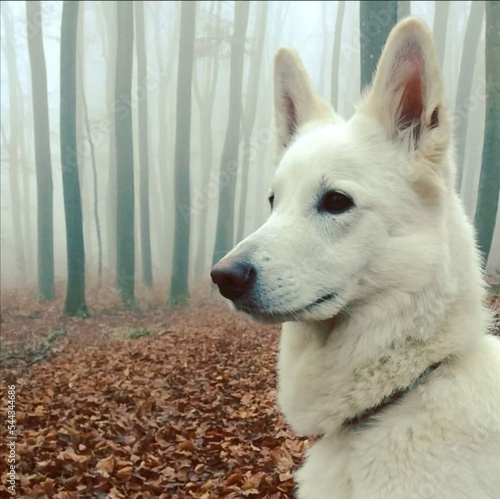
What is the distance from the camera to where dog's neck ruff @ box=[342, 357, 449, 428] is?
184cm

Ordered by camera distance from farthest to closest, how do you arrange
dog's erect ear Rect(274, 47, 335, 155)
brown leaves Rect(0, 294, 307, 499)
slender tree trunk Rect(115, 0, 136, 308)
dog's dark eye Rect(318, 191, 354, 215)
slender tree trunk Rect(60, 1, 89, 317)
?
1. slender tree trunk Rect(115, 0, 136, 308)
2. slender tree trunk Rect(60, 1, 89, 317)
3. brown leaves Rect(0, 294, 307, 499)
4. dog's erect ear Rect(274, 47, 335, 155)
5. dog's dark eye Rect(318, 191, 354, 215)

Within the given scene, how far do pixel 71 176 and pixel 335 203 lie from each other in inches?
370

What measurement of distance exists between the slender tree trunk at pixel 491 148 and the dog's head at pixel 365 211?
5.47 meters

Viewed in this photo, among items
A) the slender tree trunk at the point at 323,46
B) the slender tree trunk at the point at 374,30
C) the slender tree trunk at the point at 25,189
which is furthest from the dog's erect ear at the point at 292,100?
the slender tree trunk at the point at 25,189

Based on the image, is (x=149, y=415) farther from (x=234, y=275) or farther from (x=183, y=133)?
(x=183, y=133)

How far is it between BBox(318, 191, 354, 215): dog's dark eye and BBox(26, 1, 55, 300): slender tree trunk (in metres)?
11.7

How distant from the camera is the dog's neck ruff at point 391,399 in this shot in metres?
1.84

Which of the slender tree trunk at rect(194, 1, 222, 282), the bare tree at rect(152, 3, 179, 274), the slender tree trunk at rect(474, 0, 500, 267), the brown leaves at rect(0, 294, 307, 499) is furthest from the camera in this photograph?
the slender tree trunk at rect(194, 1, 222, 282)

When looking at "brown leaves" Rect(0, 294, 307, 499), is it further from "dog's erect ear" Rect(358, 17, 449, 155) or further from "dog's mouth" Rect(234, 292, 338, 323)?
"dog's erect ear" Rect(358, 17, 449, 155)

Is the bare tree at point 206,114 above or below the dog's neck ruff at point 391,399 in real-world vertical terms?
below

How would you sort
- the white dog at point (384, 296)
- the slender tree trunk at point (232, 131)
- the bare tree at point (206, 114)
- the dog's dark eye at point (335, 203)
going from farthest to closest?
1. the bare tree at point (206, 114)
2. the slender tree trunk at point (232, 131)
3. the dog's dark eye at point (335, 203)
4. the white dog at point (384, 296)

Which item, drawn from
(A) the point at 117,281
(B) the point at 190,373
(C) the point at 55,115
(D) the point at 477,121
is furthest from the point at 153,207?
(B) the point at 190,373

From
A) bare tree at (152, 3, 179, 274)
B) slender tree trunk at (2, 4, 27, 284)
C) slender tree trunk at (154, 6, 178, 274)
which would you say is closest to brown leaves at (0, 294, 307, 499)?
slender tree trunk at (2, 4, 27, 284)

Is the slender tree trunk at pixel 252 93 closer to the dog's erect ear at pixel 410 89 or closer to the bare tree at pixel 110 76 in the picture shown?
the bare tree at pixel 110 76
